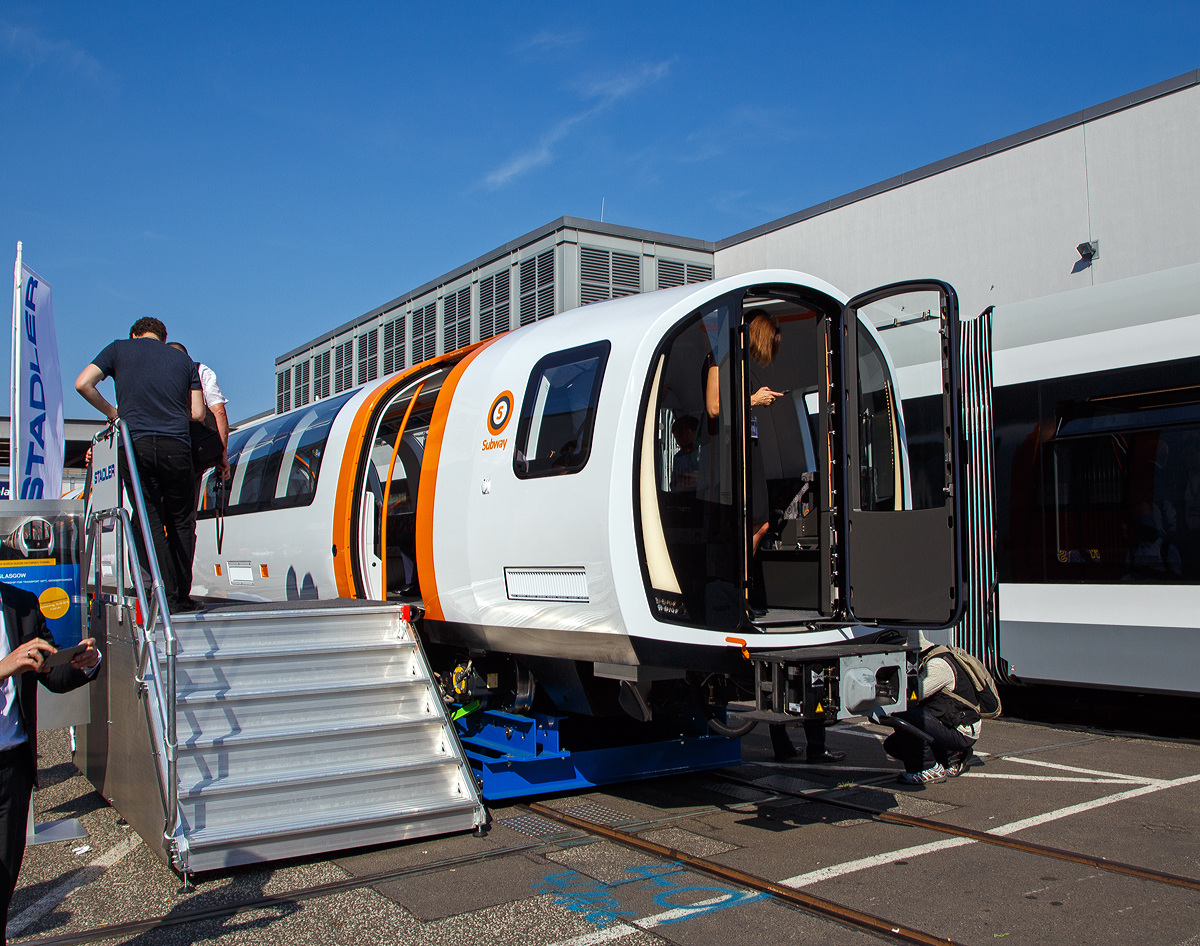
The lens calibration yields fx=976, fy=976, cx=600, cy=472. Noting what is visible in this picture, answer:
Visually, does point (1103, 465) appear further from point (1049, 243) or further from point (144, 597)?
point (144, 597)

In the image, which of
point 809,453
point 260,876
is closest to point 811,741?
point 809,453

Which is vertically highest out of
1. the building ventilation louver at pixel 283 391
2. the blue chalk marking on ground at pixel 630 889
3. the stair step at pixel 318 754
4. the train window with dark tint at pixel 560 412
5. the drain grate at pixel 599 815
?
the building ventilation louver at pixel 283 391

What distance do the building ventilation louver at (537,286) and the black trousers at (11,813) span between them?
39.6ft

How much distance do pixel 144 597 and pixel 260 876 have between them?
1.61m

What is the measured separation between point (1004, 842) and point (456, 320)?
13580mm

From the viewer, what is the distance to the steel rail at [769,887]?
373 centimetres

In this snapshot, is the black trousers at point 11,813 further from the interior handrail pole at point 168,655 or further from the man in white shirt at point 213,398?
the man in white shirt at point 213,398

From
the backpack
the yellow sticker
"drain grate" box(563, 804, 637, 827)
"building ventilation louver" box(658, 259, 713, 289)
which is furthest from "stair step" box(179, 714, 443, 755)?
"building ventilation louver" box(658, 259, 713, 289)

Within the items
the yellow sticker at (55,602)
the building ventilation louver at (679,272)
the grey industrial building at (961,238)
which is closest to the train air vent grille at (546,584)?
the yellow sticker at (55,602)

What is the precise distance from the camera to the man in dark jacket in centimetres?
295

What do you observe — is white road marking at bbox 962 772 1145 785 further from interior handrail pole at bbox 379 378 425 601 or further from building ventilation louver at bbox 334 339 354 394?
building ventilation louver at bbox 334 339 354 394

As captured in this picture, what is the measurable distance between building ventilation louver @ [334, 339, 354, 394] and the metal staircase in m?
14.4

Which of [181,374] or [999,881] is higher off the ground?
[181,374]

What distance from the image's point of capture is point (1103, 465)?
8.11 meters
